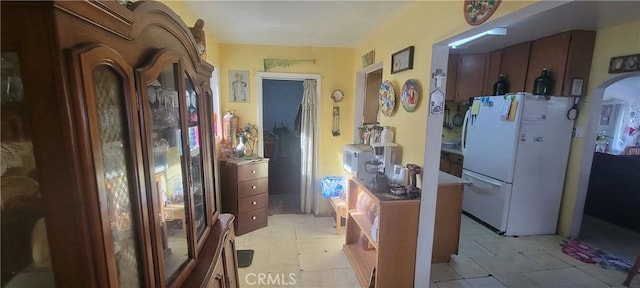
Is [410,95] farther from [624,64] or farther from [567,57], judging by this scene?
[624,64]

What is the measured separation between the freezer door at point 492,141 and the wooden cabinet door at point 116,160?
3451 mm

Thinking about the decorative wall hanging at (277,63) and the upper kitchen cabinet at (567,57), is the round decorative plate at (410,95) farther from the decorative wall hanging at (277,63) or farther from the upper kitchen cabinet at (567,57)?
the upper kitchen cabinet at (567,57)

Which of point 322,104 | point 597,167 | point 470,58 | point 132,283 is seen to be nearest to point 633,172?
point 597,167

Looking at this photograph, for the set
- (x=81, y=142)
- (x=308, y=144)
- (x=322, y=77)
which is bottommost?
(x=308, y=144)

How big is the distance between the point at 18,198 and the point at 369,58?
2.86m

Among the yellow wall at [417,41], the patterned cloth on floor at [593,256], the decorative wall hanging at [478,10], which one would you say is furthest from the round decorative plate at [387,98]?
the patterned cloth on floor at [593,256]

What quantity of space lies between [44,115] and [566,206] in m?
4.32

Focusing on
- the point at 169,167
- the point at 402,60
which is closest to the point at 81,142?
the point at 169,167

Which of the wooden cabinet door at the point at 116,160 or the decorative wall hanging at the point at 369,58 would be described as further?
the decorative wall hanging at the point at 369,58

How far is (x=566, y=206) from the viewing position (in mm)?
3043

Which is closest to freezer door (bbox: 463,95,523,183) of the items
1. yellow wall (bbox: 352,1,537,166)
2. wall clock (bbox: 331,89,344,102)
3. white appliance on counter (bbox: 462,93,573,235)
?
white appliance on counter (bbox: 462,93,573,235)

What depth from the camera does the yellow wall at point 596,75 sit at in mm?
2475

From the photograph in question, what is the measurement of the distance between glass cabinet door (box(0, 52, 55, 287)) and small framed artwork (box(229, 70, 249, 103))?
290 centimetres

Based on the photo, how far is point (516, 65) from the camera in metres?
3.25
